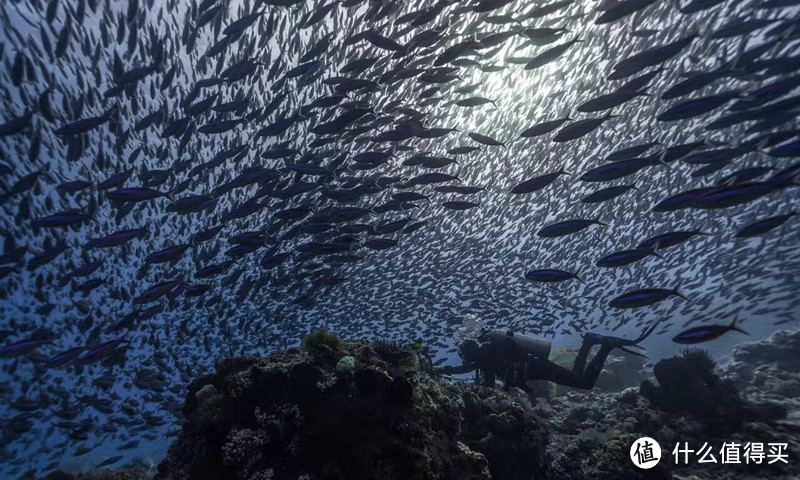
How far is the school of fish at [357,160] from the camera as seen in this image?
6137 mm

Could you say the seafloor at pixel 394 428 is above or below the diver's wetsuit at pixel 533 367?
below

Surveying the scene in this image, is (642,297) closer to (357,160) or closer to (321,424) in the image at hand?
(321,424)

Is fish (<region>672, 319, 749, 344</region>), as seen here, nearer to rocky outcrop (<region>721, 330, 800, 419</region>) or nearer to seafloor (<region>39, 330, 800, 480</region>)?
seafloor (<region>39, 330, 800, 480</region>)

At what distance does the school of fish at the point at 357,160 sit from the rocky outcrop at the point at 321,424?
290 cm

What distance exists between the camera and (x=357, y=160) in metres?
7.50

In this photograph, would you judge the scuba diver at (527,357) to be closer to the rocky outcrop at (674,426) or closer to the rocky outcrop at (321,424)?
the rocky outcrop at (674,426)

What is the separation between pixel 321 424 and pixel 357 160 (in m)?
5.39

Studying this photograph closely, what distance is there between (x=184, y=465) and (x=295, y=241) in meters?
11.5

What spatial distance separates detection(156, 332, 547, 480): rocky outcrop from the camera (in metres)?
3.37

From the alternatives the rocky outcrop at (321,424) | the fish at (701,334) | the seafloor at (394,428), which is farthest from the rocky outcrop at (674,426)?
the fish at (701,334)

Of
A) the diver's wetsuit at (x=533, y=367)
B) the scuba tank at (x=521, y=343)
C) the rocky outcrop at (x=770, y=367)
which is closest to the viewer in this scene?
the scuba tank at (x=521, y=343)

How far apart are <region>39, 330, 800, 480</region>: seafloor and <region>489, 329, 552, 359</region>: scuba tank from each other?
1.33 metres

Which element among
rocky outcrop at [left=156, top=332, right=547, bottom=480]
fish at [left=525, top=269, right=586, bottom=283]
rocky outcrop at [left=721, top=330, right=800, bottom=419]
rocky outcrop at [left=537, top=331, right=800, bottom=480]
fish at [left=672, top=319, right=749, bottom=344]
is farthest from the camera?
rocky outcrop at [left=721, top=330, right=800, bottom=419]

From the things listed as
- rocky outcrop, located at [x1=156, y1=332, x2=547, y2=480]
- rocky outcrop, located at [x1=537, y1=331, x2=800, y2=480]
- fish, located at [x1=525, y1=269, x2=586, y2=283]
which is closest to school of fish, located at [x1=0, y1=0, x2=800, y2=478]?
fish, located at [x1=525, y1=269, x2=586, y2=283]
